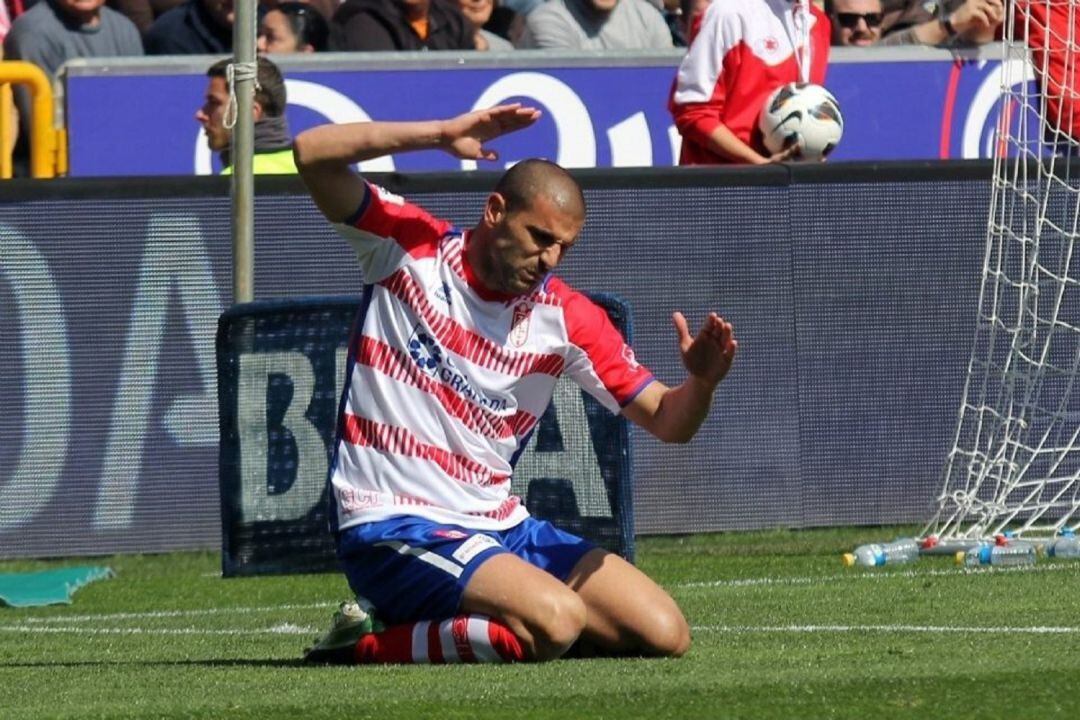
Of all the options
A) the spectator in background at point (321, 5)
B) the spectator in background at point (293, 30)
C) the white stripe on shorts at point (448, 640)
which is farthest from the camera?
the spectator in background at point (321, 5)

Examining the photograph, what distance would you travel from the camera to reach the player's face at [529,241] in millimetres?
7059

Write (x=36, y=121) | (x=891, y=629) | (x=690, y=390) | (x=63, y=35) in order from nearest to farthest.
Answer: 1. (x=690, y=390)
2. (x=891, y=629)
3. (x=36, y=121)
4. (x=63, y=35)

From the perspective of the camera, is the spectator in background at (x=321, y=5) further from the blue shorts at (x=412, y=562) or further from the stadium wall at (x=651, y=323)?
the blue shorts at (x=412, y=562)

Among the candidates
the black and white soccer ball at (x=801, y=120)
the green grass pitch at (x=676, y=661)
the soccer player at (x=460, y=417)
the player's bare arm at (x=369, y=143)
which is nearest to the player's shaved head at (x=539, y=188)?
the soccer player at (x=460, y=417)

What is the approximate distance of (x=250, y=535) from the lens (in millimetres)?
9039

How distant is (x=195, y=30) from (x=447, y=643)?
7362mm

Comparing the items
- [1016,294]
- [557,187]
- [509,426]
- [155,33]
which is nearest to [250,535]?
[509,426]

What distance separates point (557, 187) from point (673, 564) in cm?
378

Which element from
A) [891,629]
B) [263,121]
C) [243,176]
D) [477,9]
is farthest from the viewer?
[477,9]

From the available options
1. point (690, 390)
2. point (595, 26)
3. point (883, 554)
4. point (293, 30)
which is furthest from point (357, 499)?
point (595, 26)

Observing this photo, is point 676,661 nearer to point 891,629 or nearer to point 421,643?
point 421,643

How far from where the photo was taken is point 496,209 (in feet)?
23.5

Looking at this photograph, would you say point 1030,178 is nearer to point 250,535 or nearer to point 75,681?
point 250,535

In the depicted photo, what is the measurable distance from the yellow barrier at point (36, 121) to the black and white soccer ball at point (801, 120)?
12.0 feet
